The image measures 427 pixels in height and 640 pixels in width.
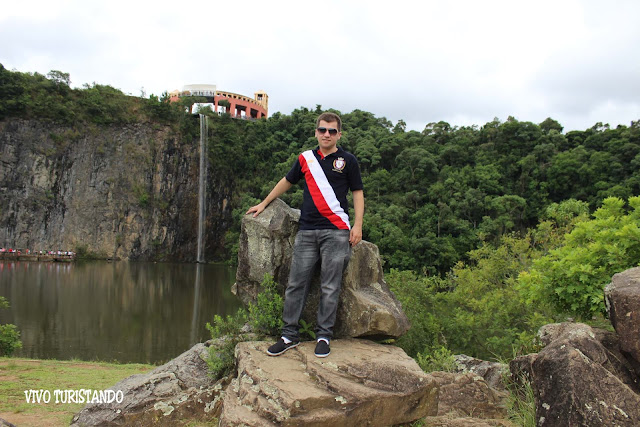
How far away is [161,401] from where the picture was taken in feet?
12.1

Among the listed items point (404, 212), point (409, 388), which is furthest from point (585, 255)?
point (404, 212)

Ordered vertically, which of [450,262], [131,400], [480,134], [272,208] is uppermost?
[480,134]

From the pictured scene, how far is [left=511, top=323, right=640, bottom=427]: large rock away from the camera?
246cm

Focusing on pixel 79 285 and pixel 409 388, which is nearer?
pixel 409 388

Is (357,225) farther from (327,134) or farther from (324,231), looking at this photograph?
(327,134)

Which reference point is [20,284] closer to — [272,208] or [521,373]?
[272,208]

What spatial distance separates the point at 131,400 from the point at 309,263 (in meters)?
1.92

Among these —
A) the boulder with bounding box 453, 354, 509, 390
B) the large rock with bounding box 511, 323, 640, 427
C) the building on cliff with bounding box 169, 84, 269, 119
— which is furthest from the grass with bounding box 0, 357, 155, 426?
the building on cliff with bounding box 169, 84, 269, 119

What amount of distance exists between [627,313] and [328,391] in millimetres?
1938

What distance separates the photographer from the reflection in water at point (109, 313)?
1228 centimetres

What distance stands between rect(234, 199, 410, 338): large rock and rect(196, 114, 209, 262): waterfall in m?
43.6

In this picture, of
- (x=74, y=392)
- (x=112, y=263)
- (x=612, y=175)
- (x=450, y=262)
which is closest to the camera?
(x=74, y=392)

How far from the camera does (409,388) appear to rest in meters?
2.98

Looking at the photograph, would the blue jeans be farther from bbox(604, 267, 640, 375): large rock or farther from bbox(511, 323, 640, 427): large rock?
bbox(604, 267, 640, 375): large rock
